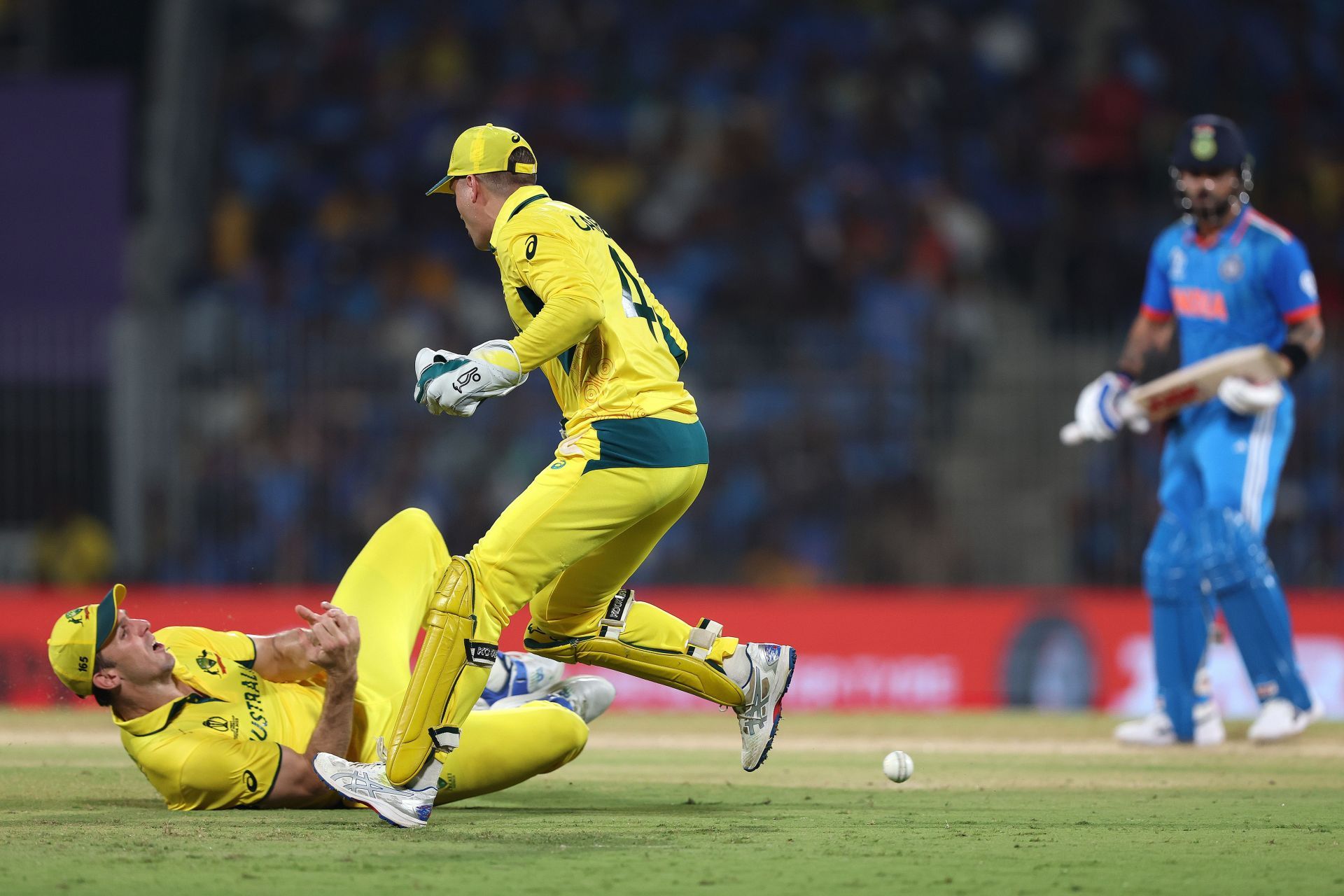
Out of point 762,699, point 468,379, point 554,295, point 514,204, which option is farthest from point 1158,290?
point 468,379

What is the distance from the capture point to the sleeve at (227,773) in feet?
18.9

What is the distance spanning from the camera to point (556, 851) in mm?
4984

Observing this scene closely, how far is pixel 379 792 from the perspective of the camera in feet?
18.0

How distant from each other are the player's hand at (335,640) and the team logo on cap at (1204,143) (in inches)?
183

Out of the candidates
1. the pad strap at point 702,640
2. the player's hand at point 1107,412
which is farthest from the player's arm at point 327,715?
the player's hand at point 1107,412

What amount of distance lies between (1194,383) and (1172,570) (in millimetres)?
868

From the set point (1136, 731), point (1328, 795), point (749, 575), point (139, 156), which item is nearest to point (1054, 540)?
point (749, 575)

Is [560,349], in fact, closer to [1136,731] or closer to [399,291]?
[1136,731]

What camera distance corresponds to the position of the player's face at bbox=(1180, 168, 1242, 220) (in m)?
8.22

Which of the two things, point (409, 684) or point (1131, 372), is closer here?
point (409, 684)

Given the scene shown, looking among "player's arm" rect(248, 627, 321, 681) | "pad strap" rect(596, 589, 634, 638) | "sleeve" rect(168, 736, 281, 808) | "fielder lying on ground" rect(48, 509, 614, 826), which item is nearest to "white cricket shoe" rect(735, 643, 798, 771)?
"pad strap" rect(596, 589, 634, 638)

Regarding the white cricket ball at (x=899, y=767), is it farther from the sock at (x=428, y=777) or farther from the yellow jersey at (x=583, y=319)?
the sock at (x=428, y=777)

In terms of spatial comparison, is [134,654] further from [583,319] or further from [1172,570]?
[1172,570]

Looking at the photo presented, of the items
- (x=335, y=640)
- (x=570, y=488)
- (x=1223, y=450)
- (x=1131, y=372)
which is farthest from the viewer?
(x=1131, y=372)
